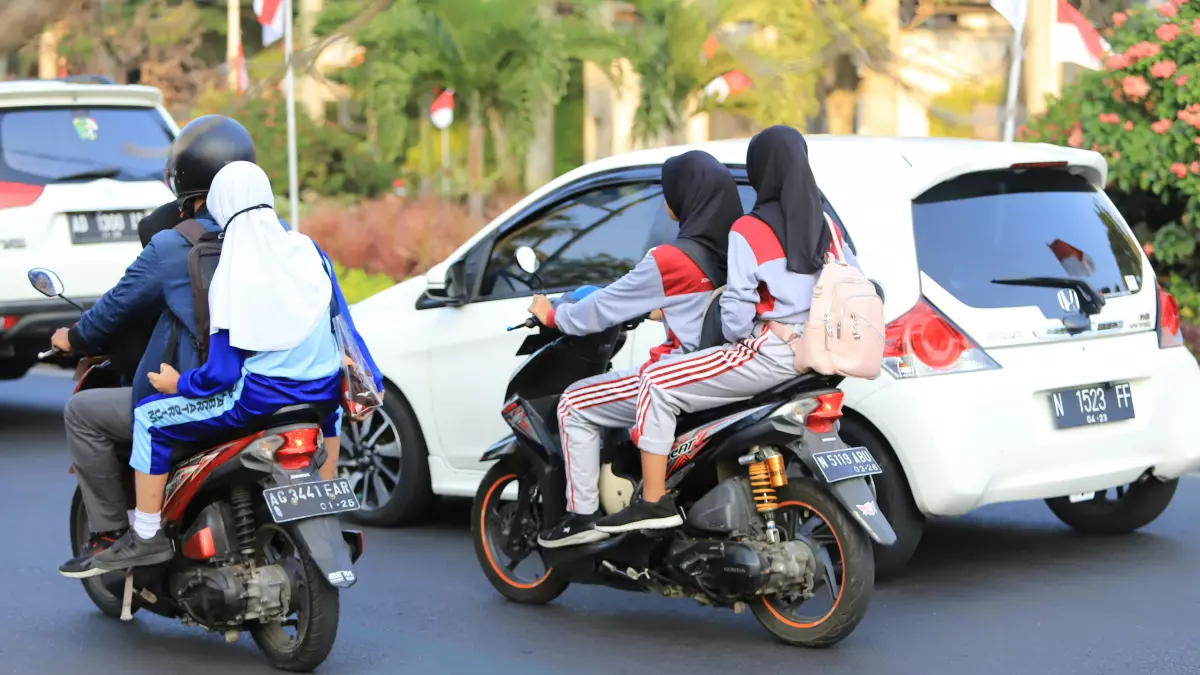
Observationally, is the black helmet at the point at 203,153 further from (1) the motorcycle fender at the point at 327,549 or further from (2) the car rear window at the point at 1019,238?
(2) the car rear window at the point at 1019,238

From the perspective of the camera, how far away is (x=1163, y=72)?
12.4 m

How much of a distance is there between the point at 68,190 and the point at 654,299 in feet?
19.9

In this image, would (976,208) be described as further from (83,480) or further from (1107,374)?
(83,480)

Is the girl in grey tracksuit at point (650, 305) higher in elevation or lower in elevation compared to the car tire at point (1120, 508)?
higher

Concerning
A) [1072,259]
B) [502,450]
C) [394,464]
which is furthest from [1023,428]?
[394,464]

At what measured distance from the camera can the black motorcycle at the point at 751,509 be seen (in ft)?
19.1

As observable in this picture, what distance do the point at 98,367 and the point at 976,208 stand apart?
10.8ft

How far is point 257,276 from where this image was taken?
18.6 feet

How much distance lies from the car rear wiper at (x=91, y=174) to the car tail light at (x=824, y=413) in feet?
21.8

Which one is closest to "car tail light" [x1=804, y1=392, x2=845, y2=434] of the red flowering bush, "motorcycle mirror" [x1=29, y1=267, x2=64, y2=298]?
"motorcycle mirror" [x1=29, y1=267, x2=64, y2=298]

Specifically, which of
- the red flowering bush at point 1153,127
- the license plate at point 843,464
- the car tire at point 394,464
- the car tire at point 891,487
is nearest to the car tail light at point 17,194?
the car tire at point 394,464

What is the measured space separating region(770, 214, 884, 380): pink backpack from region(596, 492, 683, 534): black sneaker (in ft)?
2.15

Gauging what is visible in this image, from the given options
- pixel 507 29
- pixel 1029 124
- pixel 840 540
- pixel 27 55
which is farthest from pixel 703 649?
pixel 27 55

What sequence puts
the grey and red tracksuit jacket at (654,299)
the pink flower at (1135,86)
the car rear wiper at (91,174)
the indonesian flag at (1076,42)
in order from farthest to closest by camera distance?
the indonesian flag at (1076,42)
the pink flower at (1135,86)
the car rear wiper at (91,174)
the grey and red tracksuit jacket at (654,299)
